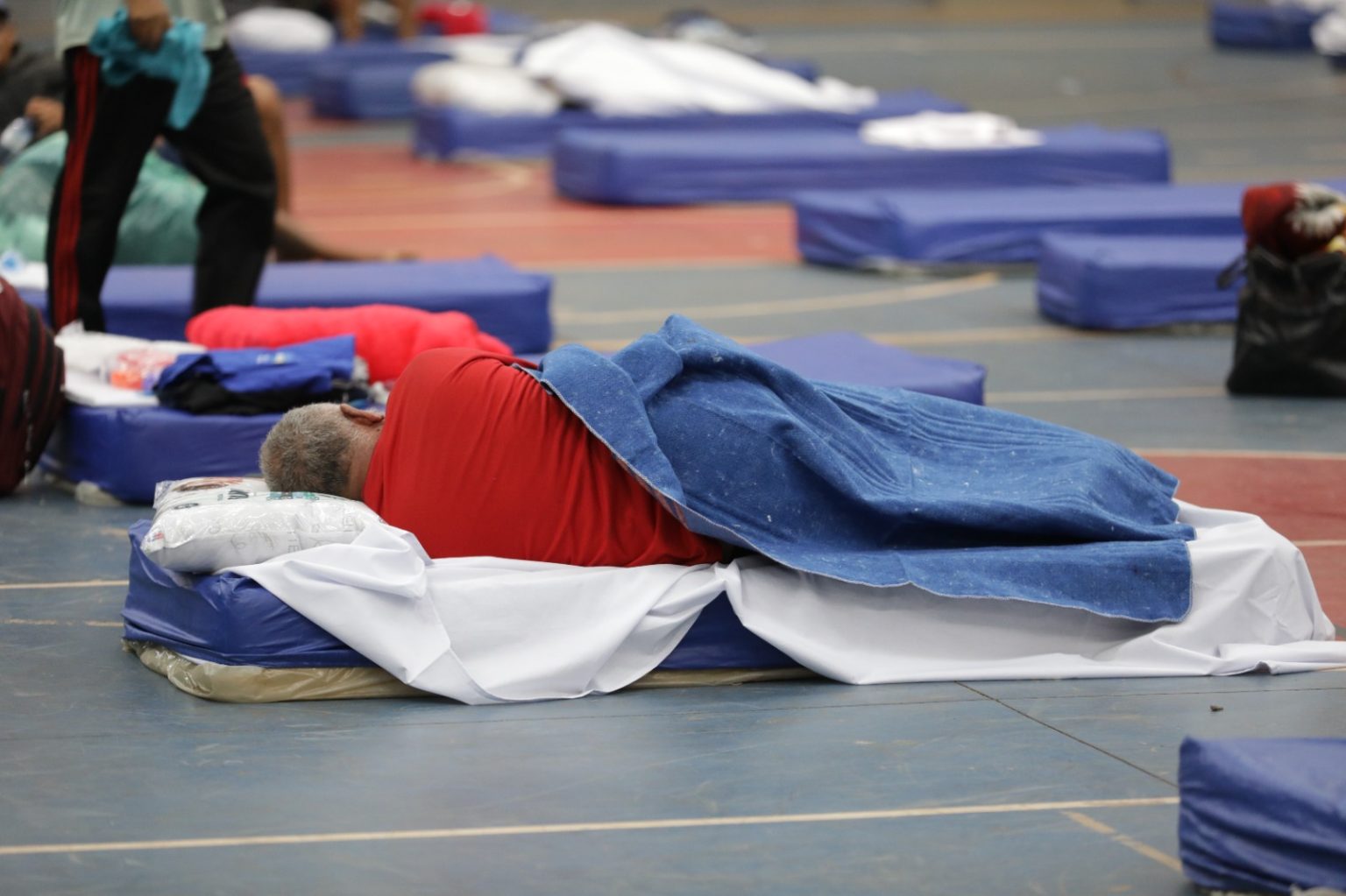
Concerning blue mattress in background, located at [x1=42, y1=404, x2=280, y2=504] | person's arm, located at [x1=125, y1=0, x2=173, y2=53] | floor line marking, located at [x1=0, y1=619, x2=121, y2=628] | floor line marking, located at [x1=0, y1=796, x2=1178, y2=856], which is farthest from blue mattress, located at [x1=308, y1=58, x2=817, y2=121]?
floor line marking, located at [x1=0, y1=796, x2=1178, y2=856]

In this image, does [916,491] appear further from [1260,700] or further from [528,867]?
[528,867]

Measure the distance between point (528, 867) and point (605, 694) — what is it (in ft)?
2.49

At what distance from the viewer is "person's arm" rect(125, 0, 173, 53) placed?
A: 5.02 meters

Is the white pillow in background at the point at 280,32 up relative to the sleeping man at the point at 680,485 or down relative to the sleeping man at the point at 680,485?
down

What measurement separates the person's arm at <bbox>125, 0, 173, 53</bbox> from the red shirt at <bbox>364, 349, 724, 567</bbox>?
2113mm

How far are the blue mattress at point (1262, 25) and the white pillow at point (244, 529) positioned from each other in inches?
660

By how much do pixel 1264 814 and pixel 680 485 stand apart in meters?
1.24

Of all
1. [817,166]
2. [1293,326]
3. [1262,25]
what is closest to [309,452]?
[1293,326]

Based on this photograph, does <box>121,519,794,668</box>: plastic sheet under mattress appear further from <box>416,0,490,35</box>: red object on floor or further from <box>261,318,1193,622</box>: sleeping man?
<box>416,0,490,35</box>: red object on floor

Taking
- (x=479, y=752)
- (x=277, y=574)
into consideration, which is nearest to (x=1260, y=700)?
(x=479, y=752)

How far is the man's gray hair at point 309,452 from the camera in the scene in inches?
137

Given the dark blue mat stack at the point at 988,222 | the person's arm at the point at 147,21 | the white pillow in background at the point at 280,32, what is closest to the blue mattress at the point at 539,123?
the dark blue mat stack at the point at 988,222

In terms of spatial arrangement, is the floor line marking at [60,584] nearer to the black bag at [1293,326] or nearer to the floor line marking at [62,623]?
the floor line marking at [62,623]

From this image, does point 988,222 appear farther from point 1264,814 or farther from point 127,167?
point 1264,814
